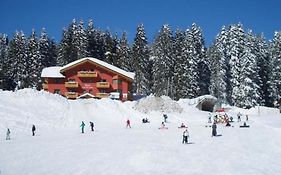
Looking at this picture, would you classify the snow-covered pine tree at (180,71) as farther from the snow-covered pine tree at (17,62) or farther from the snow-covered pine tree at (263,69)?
the snow-covered pine tree at (17,62)

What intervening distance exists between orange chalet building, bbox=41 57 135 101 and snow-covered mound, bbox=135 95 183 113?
40.2 ft

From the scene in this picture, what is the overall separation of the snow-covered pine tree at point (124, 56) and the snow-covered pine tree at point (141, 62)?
4.93ft

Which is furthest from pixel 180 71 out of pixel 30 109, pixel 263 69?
pixel 30 109

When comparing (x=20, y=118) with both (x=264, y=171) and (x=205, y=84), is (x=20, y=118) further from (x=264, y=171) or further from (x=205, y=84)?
(x=205, y=84)

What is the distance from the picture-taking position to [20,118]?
5231 cm

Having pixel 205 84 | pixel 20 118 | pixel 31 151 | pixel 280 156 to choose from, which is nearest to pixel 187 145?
pixel 280 156

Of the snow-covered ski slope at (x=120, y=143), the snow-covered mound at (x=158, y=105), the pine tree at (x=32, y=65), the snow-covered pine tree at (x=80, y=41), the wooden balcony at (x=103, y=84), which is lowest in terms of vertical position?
the snow-covered ski slope at (x=120, y=143)

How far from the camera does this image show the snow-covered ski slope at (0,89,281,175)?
2634cm

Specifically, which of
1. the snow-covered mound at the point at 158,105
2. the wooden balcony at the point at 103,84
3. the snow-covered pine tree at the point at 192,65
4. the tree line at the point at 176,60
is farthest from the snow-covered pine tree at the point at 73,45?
the snow-covered mound at the point at 158,105

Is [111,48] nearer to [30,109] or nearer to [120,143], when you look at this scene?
[30,109]

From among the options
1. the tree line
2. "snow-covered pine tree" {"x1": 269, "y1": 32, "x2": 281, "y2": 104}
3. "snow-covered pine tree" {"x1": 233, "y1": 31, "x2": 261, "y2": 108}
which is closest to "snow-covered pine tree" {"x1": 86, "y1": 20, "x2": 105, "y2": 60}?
the tree line

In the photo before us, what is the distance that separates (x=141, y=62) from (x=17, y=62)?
27.9m

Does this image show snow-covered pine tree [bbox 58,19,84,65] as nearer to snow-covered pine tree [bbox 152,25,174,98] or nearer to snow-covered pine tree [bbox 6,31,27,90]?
snow-covered pine tree [bbox 6,31,27,90]

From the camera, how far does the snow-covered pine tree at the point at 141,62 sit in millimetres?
86812
